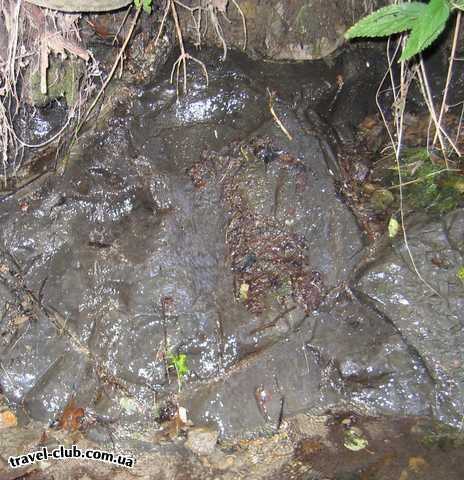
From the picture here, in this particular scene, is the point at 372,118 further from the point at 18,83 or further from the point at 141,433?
the point at 141,433

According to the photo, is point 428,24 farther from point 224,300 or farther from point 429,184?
point 224,300

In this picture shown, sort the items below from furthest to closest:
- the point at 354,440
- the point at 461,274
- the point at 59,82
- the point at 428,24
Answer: the point at 59,82, the point at 461,274, the point at 354,440, the point at 428,24

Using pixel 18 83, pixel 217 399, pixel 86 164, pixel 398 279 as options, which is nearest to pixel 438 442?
pixel 398 279

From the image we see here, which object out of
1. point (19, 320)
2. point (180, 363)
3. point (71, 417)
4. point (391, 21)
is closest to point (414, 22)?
point (391, 21)

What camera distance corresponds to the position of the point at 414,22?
1.91m

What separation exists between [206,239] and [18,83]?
6.28ft

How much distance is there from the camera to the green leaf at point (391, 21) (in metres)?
1.93

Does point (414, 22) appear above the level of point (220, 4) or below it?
below

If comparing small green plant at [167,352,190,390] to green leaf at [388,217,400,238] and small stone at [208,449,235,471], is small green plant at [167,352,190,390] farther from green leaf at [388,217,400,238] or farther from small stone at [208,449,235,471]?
green leaf at [388,217,400,238]

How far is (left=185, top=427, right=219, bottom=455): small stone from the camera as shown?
347cm

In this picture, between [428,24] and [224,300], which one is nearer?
[428,24]

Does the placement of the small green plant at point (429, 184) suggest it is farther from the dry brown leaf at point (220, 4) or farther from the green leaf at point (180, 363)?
the green leaf at point (180, 363)

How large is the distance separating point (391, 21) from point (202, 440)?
9.51 ft

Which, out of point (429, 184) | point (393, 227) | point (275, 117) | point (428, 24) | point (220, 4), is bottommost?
point (393, 227)
